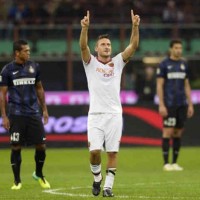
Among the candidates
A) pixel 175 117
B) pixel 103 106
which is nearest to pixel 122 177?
pixel 175 117

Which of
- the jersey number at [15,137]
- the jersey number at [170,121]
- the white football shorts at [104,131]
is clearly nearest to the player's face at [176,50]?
the jersey number at [170,121]

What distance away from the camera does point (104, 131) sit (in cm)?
1184

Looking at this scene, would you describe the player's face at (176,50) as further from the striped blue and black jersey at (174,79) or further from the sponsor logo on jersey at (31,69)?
the sponsor logo on jersey at (31,69)

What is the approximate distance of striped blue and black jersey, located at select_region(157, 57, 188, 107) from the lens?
17375mm

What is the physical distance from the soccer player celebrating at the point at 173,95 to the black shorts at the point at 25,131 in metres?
4.25

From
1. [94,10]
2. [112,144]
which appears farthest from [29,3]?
[112,144]

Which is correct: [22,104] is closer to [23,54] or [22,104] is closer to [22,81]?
[22,81]

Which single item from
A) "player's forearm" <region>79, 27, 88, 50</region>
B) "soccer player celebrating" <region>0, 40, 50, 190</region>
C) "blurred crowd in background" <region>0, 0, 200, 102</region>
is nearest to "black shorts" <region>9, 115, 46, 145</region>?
"soccer player celebrating" <region>0, 40, 50, 190</region>

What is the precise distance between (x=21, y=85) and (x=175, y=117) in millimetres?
4995

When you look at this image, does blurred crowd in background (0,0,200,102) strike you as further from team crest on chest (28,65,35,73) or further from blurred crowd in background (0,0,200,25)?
team crest on chest (28,65,35,73)

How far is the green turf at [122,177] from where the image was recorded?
39.1ft

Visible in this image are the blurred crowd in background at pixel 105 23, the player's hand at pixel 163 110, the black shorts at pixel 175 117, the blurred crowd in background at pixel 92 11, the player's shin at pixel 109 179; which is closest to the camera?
the player's shin at pixel 109 179

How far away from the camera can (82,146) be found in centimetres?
2305

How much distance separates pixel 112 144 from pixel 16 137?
233cm
